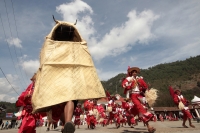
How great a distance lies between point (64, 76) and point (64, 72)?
89 millimetres

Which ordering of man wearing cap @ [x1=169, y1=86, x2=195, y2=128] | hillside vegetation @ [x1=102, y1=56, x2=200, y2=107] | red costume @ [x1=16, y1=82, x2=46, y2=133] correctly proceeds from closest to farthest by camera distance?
1. red costume @ [x1=16, y1=82, x2=46, y2=133]
2. man wearing cap @ [x1=169, y1=86, x2=195, y2=128]
3. hillside vegetation @ [x1=102, y1=56, x2=200, y2=107]

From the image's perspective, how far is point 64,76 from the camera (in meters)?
3.26

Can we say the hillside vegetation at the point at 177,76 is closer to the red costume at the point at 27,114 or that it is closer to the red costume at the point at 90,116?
the red costume at the point at 90,116

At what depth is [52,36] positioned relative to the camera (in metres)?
3.65

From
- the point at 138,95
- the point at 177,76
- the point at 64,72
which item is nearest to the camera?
the point at 64,72

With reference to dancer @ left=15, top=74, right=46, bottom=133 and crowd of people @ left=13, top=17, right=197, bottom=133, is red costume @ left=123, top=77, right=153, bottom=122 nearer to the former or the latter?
crowd of people @ left=13, top=17, right=197, bottom=133

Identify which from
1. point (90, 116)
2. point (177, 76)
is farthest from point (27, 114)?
point (177, 76)

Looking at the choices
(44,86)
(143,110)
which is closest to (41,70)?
(44,86)

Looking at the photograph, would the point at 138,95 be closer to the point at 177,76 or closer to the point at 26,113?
the point at 26,113

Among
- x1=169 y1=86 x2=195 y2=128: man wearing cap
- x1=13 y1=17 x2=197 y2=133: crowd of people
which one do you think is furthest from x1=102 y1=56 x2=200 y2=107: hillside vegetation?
x1=13 y1=17 x2=197 y2=133: crowd of people

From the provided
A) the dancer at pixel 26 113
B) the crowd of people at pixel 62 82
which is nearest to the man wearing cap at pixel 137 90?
the crowd of people at pixel 62 82

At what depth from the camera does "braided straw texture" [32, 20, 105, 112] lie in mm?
3053

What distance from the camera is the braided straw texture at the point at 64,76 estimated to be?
10.0ft

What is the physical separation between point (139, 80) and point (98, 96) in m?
4.02
